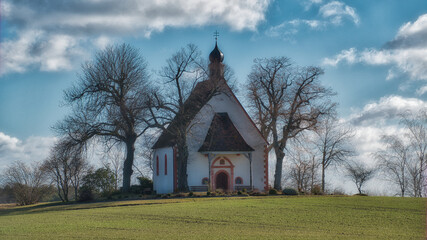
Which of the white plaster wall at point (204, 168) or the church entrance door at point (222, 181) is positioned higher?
the white plaster wall at point (204, 168)

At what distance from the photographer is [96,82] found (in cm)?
4075

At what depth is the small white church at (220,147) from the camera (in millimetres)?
42562

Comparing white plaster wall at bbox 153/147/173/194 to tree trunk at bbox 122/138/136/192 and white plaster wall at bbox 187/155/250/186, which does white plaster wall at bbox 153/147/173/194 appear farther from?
tree trunk at bbox 122/138/136/192

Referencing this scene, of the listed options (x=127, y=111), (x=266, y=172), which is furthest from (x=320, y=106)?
(x=127, y=111)

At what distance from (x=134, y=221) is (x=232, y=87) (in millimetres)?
22903

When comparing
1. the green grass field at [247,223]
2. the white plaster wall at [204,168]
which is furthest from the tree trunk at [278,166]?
the green grass field at [247,223]

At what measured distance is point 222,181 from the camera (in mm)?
43625

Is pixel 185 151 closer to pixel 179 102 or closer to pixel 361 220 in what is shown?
pixel 179 102

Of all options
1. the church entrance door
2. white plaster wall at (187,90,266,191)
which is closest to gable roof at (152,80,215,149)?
white plaster wall at (187,90,266,191)

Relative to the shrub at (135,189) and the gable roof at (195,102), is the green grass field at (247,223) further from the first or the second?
the shrub at (135,189)

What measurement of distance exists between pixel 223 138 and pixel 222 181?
3.65 meters

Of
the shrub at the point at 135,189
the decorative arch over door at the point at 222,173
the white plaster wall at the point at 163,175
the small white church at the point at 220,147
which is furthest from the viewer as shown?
the shrub at the point at 135,189

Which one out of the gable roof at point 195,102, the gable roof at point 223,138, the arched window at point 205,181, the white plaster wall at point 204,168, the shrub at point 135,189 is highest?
the gable roof at point 195,102

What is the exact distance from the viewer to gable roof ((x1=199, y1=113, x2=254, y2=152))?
42438 millimetres
